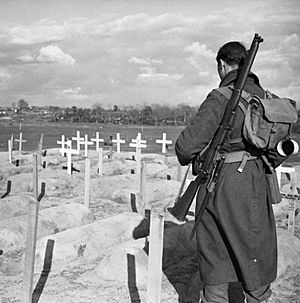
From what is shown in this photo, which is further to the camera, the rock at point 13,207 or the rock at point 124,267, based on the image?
the rock at point 13,207

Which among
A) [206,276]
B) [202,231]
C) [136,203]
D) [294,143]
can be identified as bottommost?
[136,203]

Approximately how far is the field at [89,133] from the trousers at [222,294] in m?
25.4

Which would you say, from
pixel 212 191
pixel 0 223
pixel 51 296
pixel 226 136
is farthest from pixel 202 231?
pixel 0 223

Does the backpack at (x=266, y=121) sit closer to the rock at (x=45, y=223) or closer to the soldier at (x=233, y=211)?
the soldier at (x=233, y=211)

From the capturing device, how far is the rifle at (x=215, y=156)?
3330 millimetres

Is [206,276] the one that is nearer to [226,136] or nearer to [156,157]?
[226,136]

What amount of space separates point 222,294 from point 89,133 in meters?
43.0

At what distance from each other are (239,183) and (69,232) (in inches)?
175

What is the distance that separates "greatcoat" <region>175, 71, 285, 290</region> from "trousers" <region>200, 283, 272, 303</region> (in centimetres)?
6

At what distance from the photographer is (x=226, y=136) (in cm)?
339

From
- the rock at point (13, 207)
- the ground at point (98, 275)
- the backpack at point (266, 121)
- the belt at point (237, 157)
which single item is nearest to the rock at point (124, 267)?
the ground at point (98, 275)

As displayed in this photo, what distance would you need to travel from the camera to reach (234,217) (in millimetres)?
3480

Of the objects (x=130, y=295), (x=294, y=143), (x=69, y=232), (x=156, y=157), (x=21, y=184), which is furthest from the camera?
(x=156, y=157)

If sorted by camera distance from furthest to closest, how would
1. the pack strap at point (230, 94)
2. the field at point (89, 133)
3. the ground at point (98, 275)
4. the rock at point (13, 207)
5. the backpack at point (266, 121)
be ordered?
the field at point (89, 133), the rock at point (13, 207), the ground at point (98, 275), the pack strap at point (230, 94), the backpack at point (266, 121)
